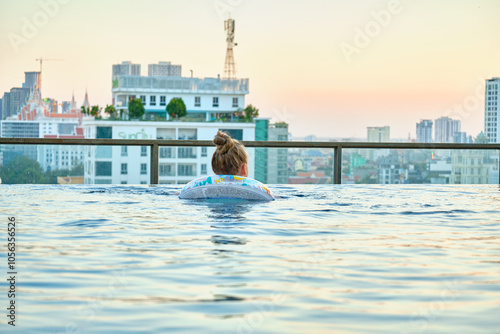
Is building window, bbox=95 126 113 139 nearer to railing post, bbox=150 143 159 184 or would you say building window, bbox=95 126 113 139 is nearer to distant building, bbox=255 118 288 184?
distant building, bbox=255 118 288 184

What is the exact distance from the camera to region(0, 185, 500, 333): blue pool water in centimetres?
211

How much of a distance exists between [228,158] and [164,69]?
7886 cm

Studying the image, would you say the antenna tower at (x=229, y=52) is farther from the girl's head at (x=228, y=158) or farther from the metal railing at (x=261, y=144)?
the girl's head at (x=228, y=158)

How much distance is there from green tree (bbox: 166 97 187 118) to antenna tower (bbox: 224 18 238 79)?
5.88 meters

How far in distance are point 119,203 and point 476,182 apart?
4.53m

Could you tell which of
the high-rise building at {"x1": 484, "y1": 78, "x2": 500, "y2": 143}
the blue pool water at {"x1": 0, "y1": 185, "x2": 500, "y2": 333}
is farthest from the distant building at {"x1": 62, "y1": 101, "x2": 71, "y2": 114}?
the blue pool water at {"x1": 0, "y1": 185, "x2": 500, "y2": 333}

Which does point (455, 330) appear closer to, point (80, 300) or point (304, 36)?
point (80, 300)

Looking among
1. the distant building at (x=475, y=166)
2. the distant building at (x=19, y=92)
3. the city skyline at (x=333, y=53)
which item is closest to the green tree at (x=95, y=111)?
the distant building at (x=19, y=92)

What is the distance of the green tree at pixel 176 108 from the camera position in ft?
255

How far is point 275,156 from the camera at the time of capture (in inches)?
344

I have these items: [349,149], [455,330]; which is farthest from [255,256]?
[349,149]

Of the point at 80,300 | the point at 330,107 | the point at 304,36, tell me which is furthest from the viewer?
the point at 304,36

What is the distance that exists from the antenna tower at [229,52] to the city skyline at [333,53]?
2316 millimetres

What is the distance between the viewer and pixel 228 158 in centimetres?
568
